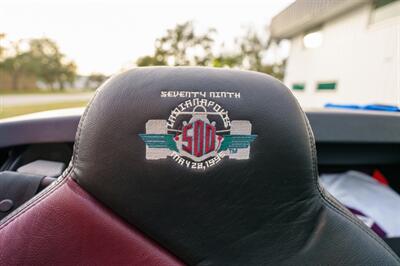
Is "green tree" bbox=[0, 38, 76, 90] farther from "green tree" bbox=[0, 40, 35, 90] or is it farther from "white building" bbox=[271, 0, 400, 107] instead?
"white building" bbox=[271, 0, 400, 107]

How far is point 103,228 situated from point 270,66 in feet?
63.0

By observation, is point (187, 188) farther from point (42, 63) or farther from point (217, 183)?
point (42, 63)

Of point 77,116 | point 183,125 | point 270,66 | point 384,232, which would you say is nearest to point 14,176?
point 77,116

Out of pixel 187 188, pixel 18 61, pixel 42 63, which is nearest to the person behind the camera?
pixel 187 188

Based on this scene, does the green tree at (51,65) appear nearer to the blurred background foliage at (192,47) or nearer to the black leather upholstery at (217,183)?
the blurred background foliage at (192,47)

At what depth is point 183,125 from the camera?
509mm

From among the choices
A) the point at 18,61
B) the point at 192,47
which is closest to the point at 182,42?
the point at 192,47

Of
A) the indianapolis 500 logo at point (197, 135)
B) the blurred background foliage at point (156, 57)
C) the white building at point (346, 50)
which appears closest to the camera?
the indianapolis 500 logo at point (197, 135)

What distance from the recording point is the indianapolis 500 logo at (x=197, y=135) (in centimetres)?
51

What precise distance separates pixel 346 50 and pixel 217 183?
24.4 feet

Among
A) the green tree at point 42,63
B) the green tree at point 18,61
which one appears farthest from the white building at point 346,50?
the green tree at point 18,61

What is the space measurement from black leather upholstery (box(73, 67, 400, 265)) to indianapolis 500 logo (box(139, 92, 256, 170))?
0.01 metres

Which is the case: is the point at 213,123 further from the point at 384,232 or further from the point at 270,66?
the point at 270,66

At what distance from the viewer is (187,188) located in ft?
1.67
